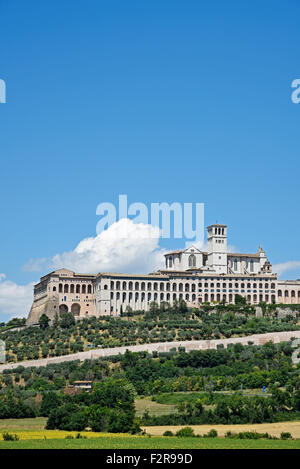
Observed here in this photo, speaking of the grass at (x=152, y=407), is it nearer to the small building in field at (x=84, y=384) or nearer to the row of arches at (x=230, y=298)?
the small building in field at (x=84, y=384)

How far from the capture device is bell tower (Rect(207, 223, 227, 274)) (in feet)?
352

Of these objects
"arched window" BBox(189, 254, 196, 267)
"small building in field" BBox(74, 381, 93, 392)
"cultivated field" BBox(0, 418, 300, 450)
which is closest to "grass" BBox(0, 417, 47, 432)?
"cultivated field" BBox(0, 418, 300, 450)

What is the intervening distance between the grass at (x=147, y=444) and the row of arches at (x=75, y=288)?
61.2 m

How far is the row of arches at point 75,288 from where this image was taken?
10068 centimetres

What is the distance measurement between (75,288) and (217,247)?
20.1 m

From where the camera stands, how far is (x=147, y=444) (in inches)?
1409

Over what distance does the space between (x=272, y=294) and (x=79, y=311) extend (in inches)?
983

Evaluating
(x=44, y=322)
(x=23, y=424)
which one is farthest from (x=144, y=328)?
(x=23, y=424)

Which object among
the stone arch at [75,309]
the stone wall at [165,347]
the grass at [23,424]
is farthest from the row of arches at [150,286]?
the grass at [23,424]

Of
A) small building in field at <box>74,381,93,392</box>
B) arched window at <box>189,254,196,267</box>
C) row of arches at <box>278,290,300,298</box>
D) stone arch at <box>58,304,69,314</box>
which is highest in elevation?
arched window at <box>189,254,196,267</box>

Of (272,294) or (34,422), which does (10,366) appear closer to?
(34,422)

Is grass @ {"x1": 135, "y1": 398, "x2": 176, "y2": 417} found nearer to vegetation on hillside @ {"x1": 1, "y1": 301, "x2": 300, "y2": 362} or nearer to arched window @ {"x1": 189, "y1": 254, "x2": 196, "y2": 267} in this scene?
vegetation on hillside @ {"x1": 1, "y1": 301, "x2": 300, "y2": 362}

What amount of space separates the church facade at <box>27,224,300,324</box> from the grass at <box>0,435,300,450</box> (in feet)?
193

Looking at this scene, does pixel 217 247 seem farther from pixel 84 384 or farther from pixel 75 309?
pixel 84 384
